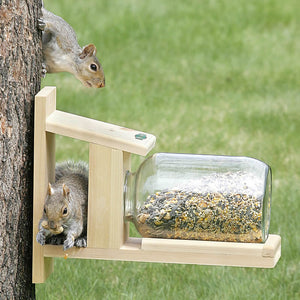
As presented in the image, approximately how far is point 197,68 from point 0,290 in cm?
460

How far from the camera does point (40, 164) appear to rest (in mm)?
2393

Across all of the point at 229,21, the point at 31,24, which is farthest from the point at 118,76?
the point at 31,24

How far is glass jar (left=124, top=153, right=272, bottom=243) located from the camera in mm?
2398

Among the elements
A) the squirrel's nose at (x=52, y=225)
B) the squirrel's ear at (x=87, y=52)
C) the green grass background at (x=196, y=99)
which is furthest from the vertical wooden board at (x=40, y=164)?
the green grass background at (x=196, y=99)

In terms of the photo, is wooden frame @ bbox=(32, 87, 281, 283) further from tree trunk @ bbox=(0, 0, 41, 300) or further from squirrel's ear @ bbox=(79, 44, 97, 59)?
squirrel's ear @ bbox=(79, 44, 97, 59)

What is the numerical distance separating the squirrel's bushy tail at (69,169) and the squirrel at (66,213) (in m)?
0.05

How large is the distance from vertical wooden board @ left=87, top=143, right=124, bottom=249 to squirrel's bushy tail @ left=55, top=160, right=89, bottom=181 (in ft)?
0.99

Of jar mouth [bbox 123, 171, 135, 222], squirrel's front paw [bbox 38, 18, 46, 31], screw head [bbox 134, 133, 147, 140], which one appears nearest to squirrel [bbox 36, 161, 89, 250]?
jar mouth [bbox 123, 171, 135, 222]

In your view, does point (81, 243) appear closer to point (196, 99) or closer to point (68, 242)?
point (68, 242)

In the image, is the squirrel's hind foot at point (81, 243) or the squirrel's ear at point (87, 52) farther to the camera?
the squirrel's ear at point (87, 52)

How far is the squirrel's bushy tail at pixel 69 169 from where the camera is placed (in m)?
2.69

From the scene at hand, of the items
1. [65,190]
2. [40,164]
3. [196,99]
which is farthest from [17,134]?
[196,99]

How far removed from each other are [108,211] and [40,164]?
0.28 m

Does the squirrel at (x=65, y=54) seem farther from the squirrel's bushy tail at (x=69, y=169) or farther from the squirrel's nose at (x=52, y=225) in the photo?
the squirrel's nose at (x=52, y=225)
